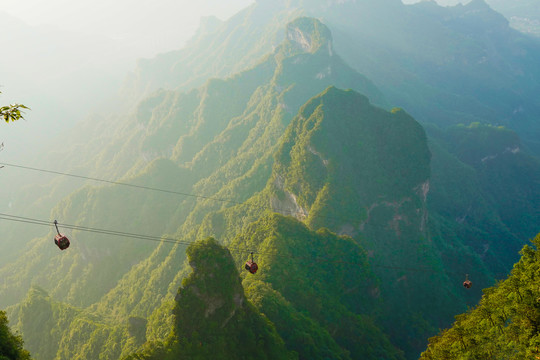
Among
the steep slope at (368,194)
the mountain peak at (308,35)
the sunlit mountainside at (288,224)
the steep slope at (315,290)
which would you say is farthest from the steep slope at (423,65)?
the steep slope at (315,290)

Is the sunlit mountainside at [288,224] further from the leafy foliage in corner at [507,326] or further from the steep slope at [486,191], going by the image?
the steep slope at [486,191]

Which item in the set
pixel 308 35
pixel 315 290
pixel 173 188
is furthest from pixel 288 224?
pixel 308 35

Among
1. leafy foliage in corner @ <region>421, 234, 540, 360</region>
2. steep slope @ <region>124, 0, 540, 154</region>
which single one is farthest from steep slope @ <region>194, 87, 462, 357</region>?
steep slope @ <region>124, 0, 540, 154</region>

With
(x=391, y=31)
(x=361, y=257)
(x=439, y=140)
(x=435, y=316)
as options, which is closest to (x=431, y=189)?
(x=439, y=140)

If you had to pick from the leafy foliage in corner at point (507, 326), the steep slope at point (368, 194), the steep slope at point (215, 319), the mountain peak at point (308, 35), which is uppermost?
the mountain peak at point (308, 35)

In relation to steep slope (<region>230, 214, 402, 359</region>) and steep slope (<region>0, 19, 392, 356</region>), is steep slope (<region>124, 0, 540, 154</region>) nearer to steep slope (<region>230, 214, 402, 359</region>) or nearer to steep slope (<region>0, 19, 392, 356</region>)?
steep slope (<region>0, 19, 392, 356</region>)

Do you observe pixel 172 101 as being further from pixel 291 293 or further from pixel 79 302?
pixel 291 293
